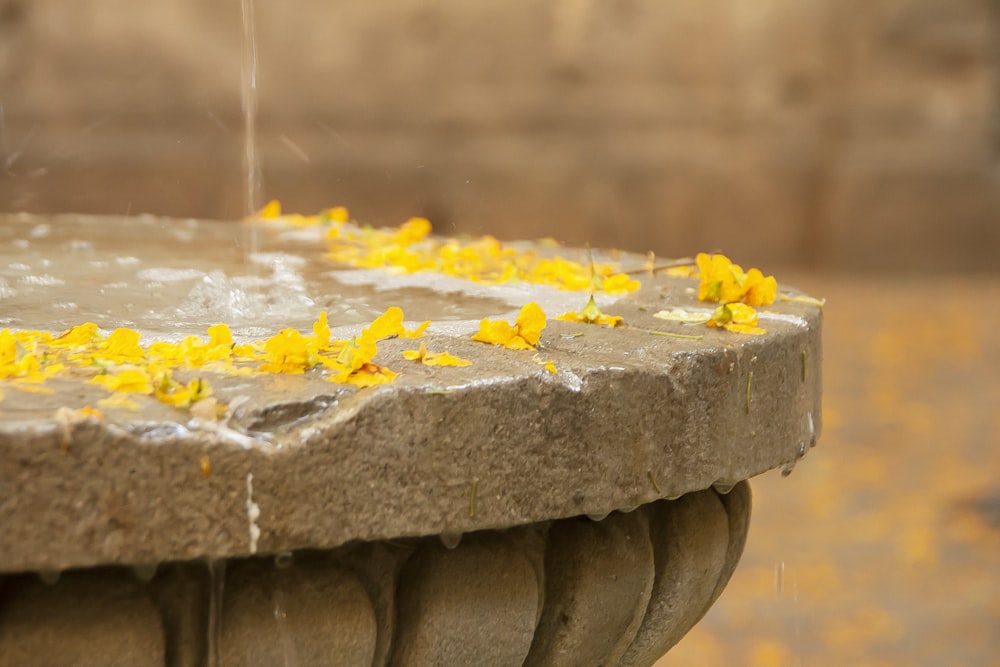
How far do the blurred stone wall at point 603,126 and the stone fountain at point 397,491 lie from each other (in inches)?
171

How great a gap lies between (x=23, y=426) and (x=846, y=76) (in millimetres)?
5514

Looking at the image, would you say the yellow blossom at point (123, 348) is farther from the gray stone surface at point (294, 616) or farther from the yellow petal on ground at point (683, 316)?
the yellow petal on ground at point (683, 316)

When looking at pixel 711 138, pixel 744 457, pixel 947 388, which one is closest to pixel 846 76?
pixel 711 138

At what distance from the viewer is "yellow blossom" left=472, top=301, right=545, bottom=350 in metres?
1.19

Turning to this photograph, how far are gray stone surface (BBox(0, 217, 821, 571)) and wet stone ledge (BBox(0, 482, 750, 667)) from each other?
9cm

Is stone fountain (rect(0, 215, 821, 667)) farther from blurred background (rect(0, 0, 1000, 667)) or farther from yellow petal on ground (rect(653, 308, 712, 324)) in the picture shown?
blurred background (rect(0, 0, 1000, 667))

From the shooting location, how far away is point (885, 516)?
387 centimetres

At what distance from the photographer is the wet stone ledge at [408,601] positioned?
100cm

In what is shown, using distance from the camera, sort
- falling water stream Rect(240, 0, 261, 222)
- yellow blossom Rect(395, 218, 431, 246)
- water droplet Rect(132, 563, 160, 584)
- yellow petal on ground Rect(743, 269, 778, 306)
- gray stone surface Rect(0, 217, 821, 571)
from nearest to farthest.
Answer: gray stone surface Rect(0, 217, 821, 571), water droplet Rect(132, 563, 160, 584), yellow petal on ground Rect(743, 269, 778, 306), yellow blossom Rect(395, 218, 431, 246), falling water stream Rect(240, 0, 261, 222)

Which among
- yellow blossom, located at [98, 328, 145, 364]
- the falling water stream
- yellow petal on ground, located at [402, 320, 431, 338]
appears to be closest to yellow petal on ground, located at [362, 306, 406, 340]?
yellow petal on ground, located at [402, 320, 431, 338]

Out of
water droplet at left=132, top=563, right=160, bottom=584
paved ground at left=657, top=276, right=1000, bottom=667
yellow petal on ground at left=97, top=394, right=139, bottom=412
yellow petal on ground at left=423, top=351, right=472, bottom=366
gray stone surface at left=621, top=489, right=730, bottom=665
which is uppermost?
yellow petal on ground at left=97, top=394, right=139, bottom=412

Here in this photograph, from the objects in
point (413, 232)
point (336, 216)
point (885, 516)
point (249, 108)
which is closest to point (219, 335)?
point (413, 232)

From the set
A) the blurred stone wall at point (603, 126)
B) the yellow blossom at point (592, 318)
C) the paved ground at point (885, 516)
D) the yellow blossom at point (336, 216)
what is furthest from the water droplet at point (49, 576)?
the blurred stone wall at point (603, 126)

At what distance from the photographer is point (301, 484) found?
0.96 meters
